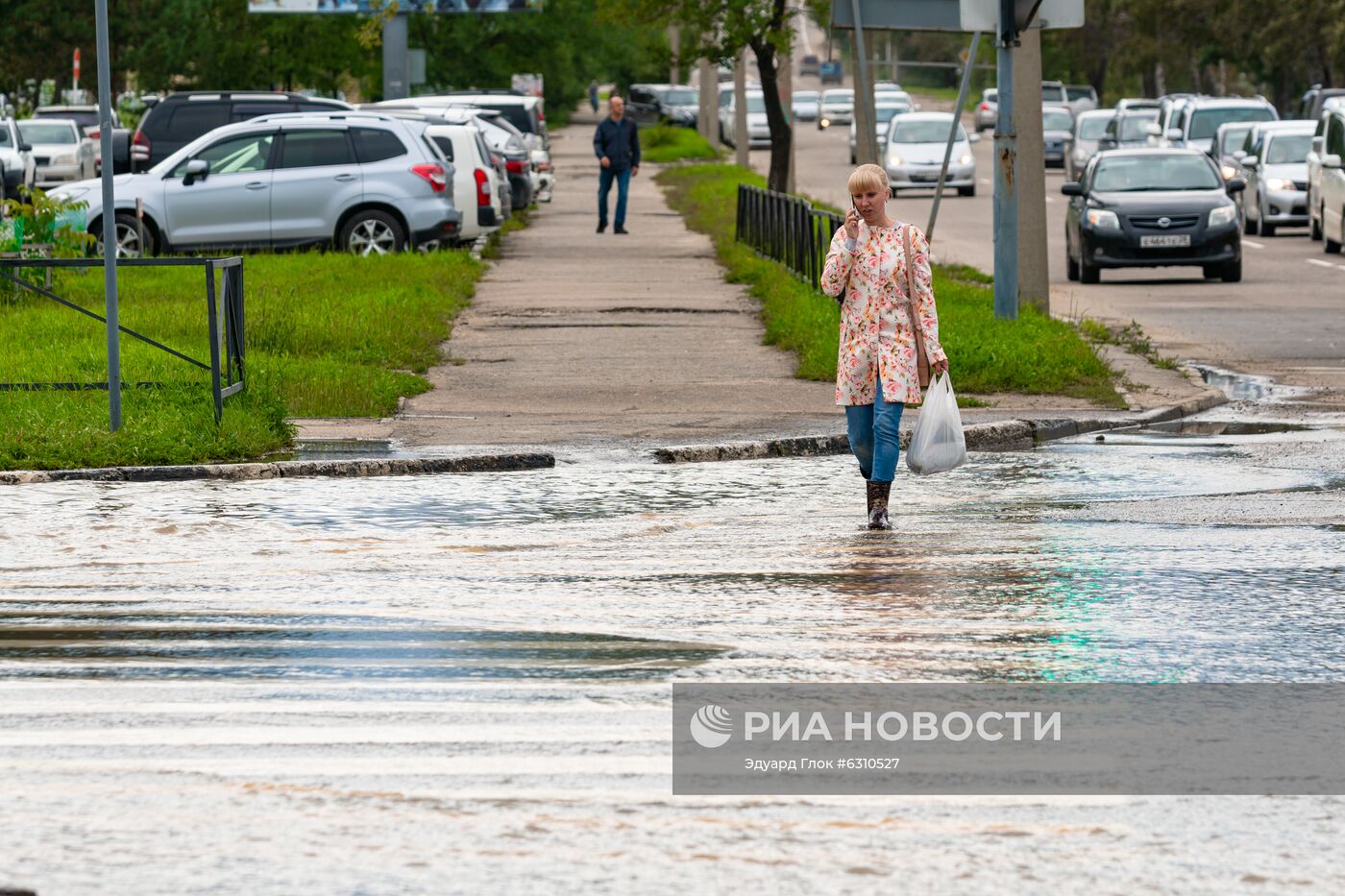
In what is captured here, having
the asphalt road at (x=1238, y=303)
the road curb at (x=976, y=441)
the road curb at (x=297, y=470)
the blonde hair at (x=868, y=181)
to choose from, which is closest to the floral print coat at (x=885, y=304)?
the blonde hair at (x=868, y=181)

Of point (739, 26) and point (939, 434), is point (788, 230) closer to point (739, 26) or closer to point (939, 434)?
point (739, 26)

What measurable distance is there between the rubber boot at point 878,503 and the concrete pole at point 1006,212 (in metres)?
7.36

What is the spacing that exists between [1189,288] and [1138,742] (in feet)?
67.4

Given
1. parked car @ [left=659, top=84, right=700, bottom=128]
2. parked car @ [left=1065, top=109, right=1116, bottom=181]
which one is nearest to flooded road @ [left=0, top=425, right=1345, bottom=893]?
parked car @ [left=1065, top=109, right=1116, bottom=181]

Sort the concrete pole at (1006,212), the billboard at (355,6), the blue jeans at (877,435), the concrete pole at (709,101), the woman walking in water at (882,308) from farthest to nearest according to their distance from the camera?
1. the concrete pole at (709,101)
2. the billboard at (355,6)
3. the concrete pole at (1006,212)
4. the woman walking in water at (882,308)
5. the blue jeans at (877,435)

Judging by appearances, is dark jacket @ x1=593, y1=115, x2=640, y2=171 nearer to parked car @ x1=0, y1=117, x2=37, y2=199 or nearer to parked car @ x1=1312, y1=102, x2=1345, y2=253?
parked car @ x1=1312, y1=102, x2=1345, y2=253

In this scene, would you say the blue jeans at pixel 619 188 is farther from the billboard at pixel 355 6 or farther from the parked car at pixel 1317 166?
the billboard at pixel 355 6

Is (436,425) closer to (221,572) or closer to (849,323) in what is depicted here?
(849,323)

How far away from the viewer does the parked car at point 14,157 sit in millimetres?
41188

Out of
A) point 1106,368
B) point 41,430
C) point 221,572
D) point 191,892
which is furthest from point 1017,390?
point 191,892

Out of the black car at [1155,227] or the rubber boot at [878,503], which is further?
the black car at [1155,227]

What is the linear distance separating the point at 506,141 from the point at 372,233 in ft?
33.3

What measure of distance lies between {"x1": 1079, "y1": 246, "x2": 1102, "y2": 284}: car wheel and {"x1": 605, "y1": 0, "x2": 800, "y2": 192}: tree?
450 inches

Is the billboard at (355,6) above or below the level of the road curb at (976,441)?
above
